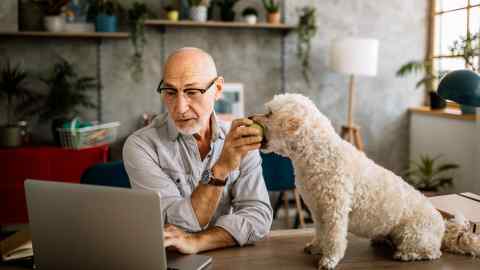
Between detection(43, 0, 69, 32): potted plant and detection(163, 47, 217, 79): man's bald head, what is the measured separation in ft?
9.59

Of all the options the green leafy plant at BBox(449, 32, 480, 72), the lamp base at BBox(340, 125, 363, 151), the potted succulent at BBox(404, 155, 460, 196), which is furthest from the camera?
the lamp base at BBox(340, 125, 363, 151)

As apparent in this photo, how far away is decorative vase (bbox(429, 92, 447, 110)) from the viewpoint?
→ 182 inches

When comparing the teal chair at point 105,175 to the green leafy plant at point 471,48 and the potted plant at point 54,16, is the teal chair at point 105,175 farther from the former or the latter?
the green leafy plant at point 471,48

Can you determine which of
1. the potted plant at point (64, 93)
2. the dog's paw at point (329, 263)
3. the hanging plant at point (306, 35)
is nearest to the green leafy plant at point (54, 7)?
the potted plant at point (64, 93)

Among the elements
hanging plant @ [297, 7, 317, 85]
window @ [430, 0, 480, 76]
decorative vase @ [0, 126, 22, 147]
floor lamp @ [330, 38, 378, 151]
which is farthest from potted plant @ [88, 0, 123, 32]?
window @ [430, 0, 480, 76]

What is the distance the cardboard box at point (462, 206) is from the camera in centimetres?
146

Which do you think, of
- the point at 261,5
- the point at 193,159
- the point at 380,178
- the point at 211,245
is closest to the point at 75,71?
the point at 261,5

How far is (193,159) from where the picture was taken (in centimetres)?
177

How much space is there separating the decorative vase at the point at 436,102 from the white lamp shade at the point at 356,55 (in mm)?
651

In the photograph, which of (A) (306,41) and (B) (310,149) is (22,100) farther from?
(B) (310,149)

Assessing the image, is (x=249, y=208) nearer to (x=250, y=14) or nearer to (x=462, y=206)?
(x=462, y=206)

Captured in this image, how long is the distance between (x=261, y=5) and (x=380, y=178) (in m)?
3.77

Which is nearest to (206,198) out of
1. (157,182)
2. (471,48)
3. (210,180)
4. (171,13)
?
(210,180)

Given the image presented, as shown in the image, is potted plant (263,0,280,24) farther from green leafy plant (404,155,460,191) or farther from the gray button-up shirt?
the gray button-up shirt
